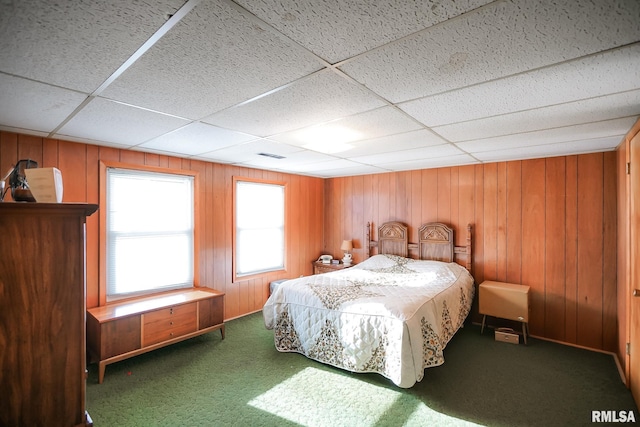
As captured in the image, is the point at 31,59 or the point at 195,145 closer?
the point at 31,59

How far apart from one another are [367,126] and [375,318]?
1.64m

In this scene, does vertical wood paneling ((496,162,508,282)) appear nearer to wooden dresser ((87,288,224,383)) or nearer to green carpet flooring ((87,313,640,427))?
green carpet flooring ((87,313,640,427))

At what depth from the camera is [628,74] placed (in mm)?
1464

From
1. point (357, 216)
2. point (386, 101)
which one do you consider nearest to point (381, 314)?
point (386, 101)

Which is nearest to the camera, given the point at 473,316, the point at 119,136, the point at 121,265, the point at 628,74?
the point at 628,74

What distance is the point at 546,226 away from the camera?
11.9 ft

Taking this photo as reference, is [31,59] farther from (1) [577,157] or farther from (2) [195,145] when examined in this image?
(1) [577,157]

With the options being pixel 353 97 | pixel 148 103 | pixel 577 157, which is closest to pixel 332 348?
pixel 353 97

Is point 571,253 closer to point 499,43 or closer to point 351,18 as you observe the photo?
point 499,43

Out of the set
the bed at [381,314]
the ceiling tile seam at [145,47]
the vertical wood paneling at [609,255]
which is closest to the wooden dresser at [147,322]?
the bed at [381,314]

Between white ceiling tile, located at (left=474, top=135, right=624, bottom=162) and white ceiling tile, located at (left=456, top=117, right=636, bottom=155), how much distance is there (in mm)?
139

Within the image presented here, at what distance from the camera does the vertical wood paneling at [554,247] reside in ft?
11.5

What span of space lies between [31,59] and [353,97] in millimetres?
1562

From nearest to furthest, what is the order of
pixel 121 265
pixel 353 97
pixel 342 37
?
pixel 342 37, pixel 353 97, pixel 121 265
